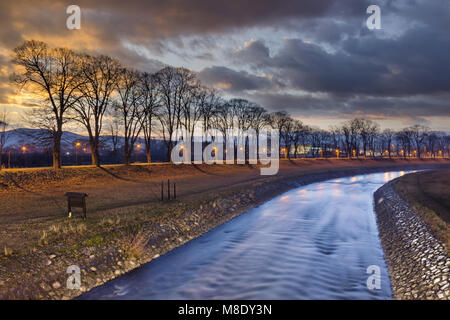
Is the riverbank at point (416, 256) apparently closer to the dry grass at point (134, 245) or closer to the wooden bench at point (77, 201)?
the dry grass at point (134, 245)

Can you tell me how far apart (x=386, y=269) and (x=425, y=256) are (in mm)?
2170

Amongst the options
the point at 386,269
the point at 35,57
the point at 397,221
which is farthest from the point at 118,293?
the point at 35,57

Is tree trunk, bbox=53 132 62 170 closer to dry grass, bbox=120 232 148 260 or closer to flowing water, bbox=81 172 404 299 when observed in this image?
flowing water, bbox=81 172 404 299

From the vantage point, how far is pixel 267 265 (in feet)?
51.4

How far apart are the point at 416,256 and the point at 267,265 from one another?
7.22m

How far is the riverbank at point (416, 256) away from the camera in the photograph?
10977 millimetres

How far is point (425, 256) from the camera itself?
43.7 feet

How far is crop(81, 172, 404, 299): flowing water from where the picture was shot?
12.5 metres

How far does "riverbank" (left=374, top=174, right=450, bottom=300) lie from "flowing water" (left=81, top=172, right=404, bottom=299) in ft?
2.12

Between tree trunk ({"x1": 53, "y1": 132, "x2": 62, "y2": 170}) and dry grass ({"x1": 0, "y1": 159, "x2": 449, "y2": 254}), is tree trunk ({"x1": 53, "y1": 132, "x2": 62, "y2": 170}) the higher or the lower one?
the higher one

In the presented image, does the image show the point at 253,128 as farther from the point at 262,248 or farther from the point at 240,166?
the point at 262,248

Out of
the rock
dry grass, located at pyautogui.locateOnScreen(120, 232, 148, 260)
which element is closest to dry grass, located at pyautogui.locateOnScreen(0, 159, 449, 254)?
dry grass, located at pyautogui.locateOnScreen(120, 232, 148, 260)

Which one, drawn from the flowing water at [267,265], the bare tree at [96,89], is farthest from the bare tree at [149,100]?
the flowing water at [267,265]

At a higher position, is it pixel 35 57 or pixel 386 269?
pixel 35 57
